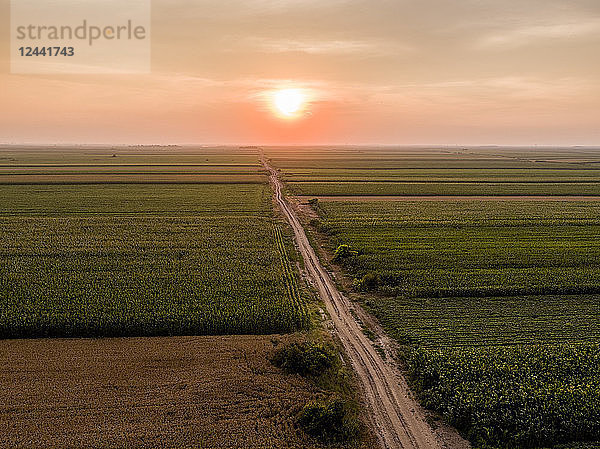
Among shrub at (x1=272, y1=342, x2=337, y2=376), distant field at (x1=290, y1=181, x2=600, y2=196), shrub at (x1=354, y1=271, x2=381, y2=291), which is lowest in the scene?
shrub at (x1=272, y1=342, x2=337, y2=376)

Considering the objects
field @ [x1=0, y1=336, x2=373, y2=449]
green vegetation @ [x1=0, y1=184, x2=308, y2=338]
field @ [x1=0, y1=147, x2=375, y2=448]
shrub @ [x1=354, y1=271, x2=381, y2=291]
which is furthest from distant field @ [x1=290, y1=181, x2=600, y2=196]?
field @ [x1=0, y1=336, x2=373, y2=449]

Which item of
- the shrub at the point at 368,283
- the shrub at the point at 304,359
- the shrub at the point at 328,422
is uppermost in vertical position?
the shrub at the point at 368,283

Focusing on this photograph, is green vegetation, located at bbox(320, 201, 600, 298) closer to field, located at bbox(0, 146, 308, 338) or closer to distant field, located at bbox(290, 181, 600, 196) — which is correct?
field, located at bbox(0, 146, 308, 338)

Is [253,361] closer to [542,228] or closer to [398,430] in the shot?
[398,430]

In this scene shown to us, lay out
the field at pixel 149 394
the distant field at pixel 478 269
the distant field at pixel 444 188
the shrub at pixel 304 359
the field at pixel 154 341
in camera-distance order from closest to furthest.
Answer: the field at pixel 149 394
the field at pixel 154 341
the shrub at pixel 304 359
the distant field at pixel 478 269
the distant field at pixel 444 188

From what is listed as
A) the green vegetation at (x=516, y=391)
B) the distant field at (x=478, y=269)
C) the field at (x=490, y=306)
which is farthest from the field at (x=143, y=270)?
the green vegetation at (x=516, y=391)

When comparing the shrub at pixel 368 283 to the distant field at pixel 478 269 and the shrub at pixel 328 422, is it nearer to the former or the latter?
the distant field at pixel 478 269
